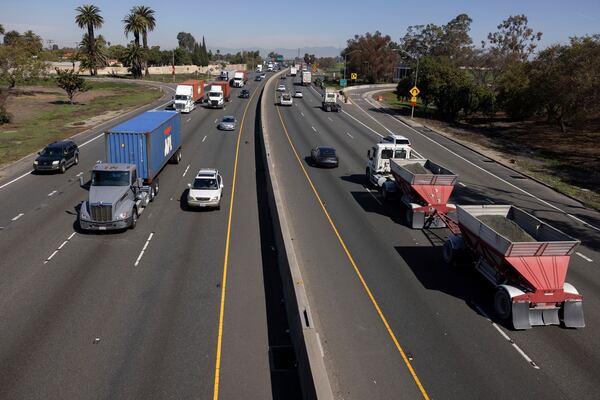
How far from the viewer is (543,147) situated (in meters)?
50.0

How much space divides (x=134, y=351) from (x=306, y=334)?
16.7 ft

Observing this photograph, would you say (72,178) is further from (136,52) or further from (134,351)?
(136,52)

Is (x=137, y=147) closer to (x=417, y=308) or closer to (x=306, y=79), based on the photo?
(x=417, y=308)

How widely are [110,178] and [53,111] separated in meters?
48.3

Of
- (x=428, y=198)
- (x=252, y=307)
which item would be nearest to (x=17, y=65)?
(x=428, y=198)

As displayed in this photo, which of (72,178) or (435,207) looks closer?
(435,207)

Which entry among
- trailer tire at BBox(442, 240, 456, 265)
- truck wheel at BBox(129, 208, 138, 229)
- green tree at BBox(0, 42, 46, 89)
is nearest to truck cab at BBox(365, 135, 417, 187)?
trailer tire at BBox(442, 240, 456, 265)

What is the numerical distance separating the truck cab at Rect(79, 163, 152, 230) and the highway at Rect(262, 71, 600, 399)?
8004mm

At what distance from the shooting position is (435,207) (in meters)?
22.8

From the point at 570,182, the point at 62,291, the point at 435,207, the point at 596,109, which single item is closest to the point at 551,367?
the point at 435,207

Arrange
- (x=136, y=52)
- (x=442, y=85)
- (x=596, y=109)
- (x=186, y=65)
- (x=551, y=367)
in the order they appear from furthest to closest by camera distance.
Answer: (x=186, y=65), (x=136, y=52), (x=442, y=85), (x=596, y=109), (x=551, y=367)

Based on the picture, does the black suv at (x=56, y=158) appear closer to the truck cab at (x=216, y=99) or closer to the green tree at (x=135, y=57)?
the truck cab at (x=216, y=99)

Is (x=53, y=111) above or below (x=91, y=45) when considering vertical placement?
below

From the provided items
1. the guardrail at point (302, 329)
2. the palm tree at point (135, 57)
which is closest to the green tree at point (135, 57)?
the palm tree at point (135, 57)
